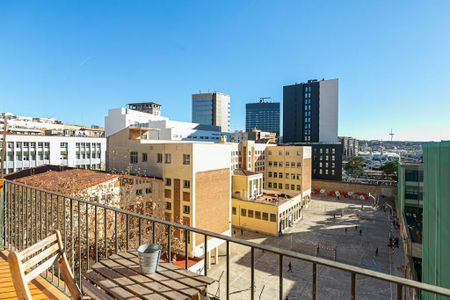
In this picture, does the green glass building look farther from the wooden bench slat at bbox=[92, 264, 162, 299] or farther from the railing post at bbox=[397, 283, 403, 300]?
the wooden bench slat at bbox=[92, 264, 162, 299]

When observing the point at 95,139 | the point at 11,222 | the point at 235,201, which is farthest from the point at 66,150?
the point at 11,222

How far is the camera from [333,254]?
89.3 ft

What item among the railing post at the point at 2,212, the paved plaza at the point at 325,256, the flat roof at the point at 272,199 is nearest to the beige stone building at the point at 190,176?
the paved plaza at the point at 325,256

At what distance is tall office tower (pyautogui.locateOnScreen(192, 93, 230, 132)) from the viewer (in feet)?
371

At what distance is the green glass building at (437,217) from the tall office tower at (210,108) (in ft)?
333

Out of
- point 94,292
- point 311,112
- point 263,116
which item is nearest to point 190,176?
point 94,292

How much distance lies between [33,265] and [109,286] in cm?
73

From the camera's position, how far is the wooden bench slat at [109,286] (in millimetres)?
2358

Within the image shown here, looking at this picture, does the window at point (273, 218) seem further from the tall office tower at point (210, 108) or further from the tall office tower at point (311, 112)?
the tall office tower at point (210, 108)

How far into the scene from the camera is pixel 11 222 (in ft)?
19.1

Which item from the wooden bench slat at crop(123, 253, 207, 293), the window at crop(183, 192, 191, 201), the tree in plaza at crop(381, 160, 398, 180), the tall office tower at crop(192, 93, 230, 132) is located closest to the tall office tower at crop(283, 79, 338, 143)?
the tree in plaza at crop(381, 160, 398, 180)

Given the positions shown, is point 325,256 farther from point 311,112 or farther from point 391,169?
point 311,112

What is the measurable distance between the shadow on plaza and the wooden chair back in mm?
20122

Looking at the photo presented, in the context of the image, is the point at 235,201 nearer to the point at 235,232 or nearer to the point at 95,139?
the point at 235,232
